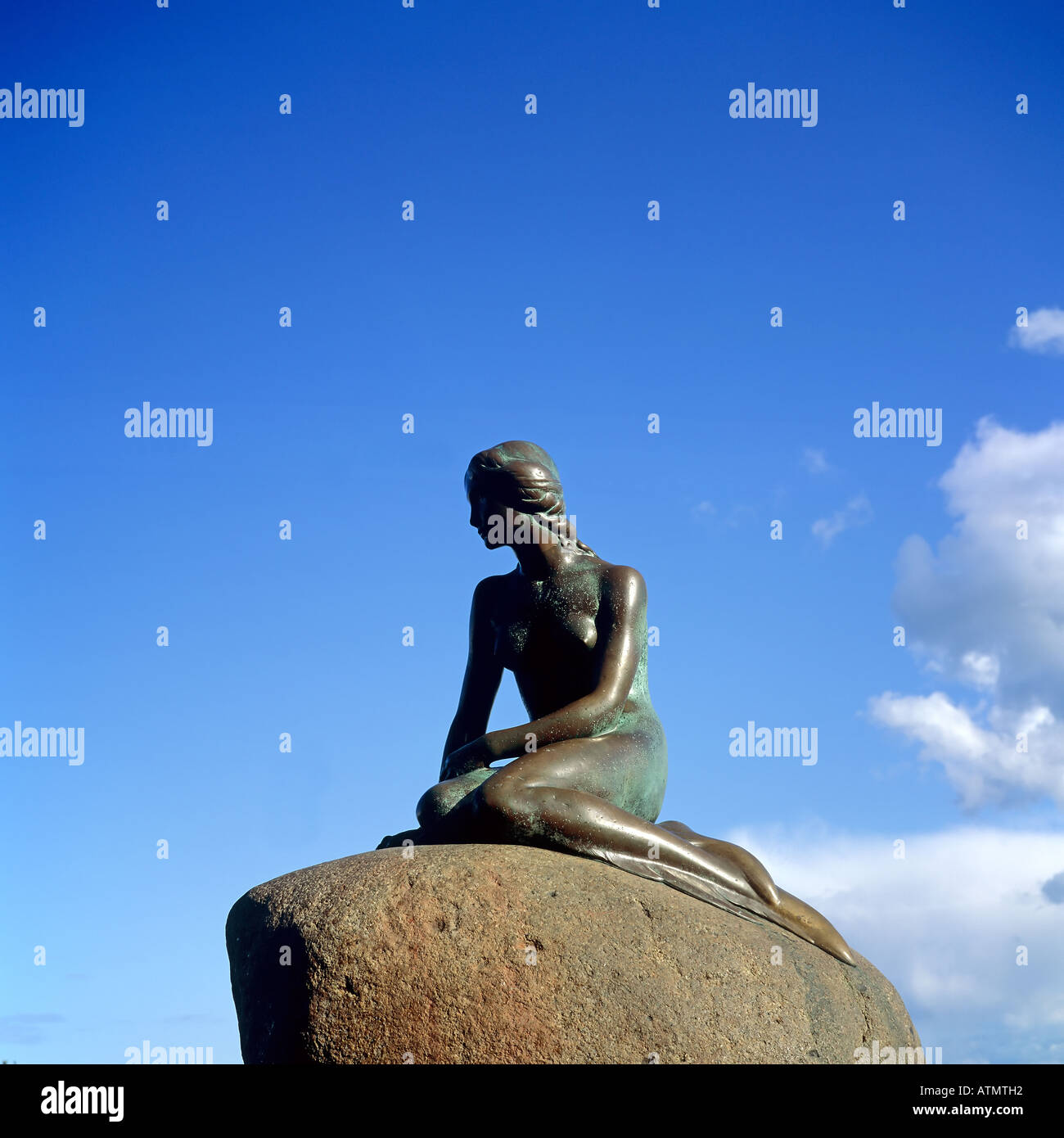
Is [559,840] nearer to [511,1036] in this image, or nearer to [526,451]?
[511,1036]

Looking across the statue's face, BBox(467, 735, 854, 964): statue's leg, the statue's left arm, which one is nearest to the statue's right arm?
the statue's face

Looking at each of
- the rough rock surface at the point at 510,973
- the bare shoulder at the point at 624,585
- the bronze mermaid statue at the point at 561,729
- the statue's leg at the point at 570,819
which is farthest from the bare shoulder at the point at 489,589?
the rough rock surface at the point at 510,973

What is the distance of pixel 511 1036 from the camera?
577 cm

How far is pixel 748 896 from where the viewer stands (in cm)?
700

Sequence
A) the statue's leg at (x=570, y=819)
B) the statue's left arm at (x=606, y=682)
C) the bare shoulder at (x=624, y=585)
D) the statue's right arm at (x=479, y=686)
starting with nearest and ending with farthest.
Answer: the statue's leg at (x=570, y=819)
the statue's left arm at (x=606, y=682)
the bare shoulder at (x=624, y=585)
the statue's right arm at (x=479, y=686)

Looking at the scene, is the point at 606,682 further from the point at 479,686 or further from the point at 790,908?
the point at 790,908

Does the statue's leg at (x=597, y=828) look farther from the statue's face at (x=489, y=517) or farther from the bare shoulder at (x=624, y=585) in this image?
the statue's face at (x=489, y=517)

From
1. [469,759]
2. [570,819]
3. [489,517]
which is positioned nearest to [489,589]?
[489,517]

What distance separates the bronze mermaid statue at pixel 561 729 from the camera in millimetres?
6797

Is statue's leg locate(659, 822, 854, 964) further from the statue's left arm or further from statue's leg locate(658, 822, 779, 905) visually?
the statue's left arm

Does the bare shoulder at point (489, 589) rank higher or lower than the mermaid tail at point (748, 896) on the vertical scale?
higher

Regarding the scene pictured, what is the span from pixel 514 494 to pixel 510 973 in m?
3.12

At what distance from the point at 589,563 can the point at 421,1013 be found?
3.12 meters
